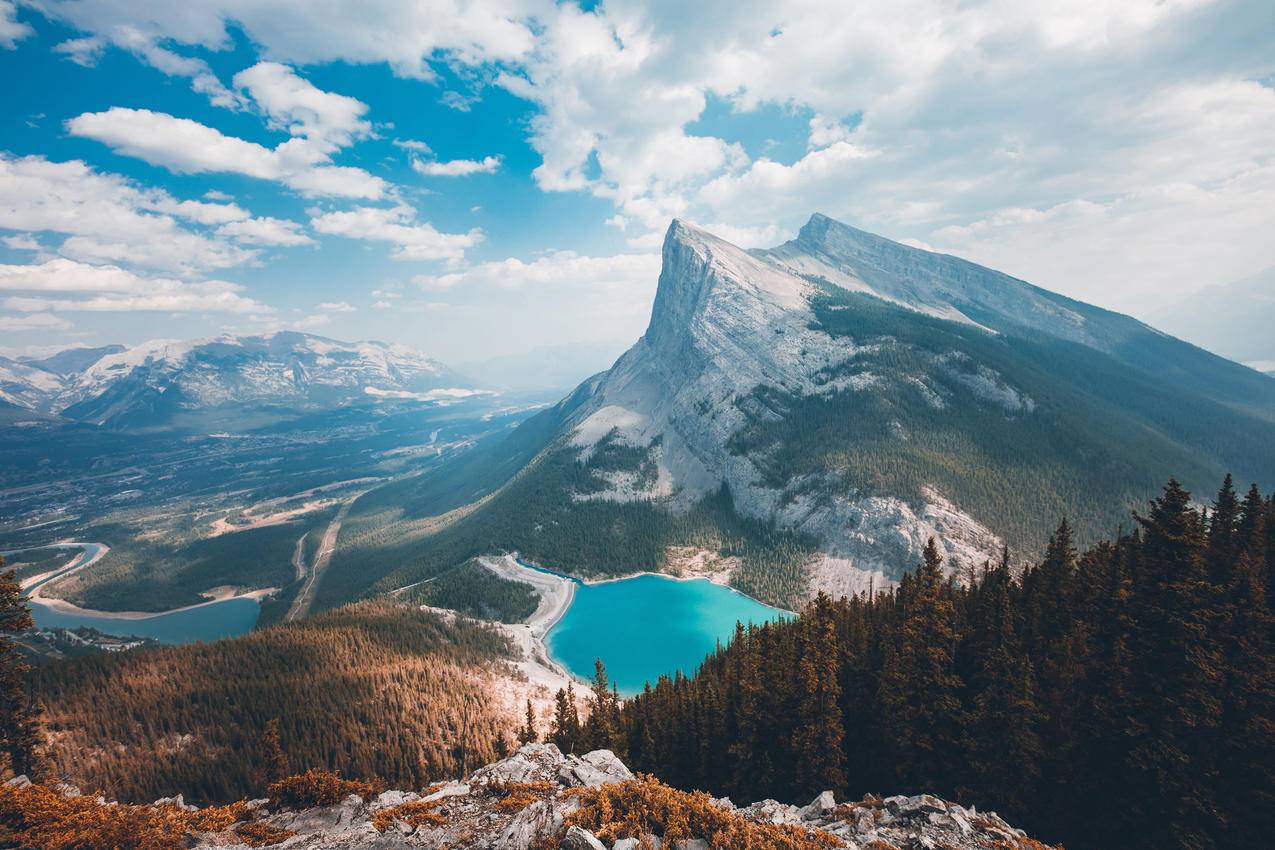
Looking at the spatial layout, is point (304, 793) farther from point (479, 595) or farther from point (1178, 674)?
point (479, 595)

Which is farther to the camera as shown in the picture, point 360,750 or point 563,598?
point 563,598

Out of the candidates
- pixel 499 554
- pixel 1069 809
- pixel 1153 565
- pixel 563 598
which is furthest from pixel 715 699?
pixel 499 554

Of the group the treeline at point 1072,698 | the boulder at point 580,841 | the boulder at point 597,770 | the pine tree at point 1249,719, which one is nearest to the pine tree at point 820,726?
the treeline at point 1072,698

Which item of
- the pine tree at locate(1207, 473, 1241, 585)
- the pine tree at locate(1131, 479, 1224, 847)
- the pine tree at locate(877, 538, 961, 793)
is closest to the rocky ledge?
the pine tree at locate(1131, 479, 1224, 847)

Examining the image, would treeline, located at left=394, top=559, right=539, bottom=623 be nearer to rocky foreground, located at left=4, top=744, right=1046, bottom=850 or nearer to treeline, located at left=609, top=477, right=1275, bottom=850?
treeline, located at left=609, top=477, right=1275, bottom=850

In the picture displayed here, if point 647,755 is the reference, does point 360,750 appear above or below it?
below

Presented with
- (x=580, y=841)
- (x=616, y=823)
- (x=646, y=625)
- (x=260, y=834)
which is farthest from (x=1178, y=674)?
(x=646, y=625)

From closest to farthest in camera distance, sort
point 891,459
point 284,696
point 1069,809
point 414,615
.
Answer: point 1069,809
point 284,696
point 414,615
point 891,459

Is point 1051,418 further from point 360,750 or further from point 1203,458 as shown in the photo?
point 360,750
